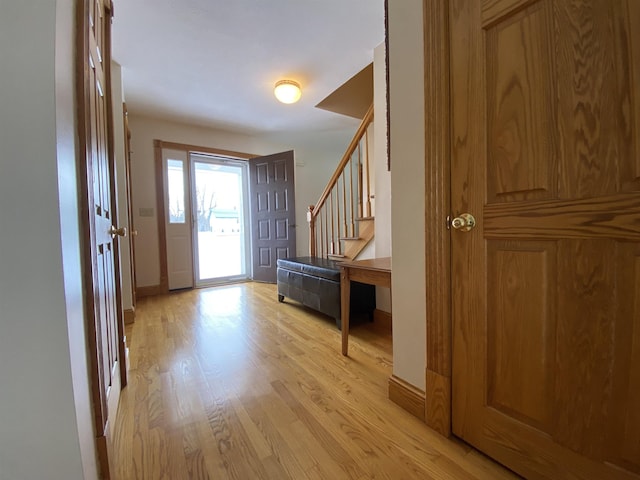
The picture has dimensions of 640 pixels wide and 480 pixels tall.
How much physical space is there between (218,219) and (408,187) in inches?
150

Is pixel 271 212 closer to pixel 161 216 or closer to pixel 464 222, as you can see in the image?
pixel 161 216

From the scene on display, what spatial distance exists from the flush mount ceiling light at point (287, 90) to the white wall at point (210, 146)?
1.66 meters

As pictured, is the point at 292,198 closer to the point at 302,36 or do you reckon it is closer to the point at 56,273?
the point at 302,36

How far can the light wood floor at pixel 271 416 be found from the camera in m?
0.95

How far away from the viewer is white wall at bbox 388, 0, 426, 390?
1.15m

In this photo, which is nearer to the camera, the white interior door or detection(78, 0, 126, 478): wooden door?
detection(78, 0, 126, 478): wooden door

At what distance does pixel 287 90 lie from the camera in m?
2.89

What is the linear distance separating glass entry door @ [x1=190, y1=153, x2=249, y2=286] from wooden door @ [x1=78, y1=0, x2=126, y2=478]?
2786 millimetres

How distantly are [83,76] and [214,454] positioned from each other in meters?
1.36

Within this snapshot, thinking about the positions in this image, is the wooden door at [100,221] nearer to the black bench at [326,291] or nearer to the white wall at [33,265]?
the white wall at [33,265]

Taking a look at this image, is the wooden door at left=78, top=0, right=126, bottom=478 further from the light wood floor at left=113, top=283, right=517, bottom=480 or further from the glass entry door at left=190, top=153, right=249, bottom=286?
the glass entry door at left=190, top=153, right=249, bottom=286

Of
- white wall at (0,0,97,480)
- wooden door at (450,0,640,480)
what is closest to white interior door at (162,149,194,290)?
white wall at (0,0,97,480)

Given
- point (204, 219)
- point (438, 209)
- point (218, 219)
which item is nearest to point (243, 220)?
point (218, 219)

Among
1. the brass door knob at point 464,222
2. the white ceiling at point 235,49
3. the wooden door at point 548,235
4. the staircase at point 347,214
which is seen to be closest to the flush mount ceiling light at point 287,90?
the white ceiling at point 235,49
